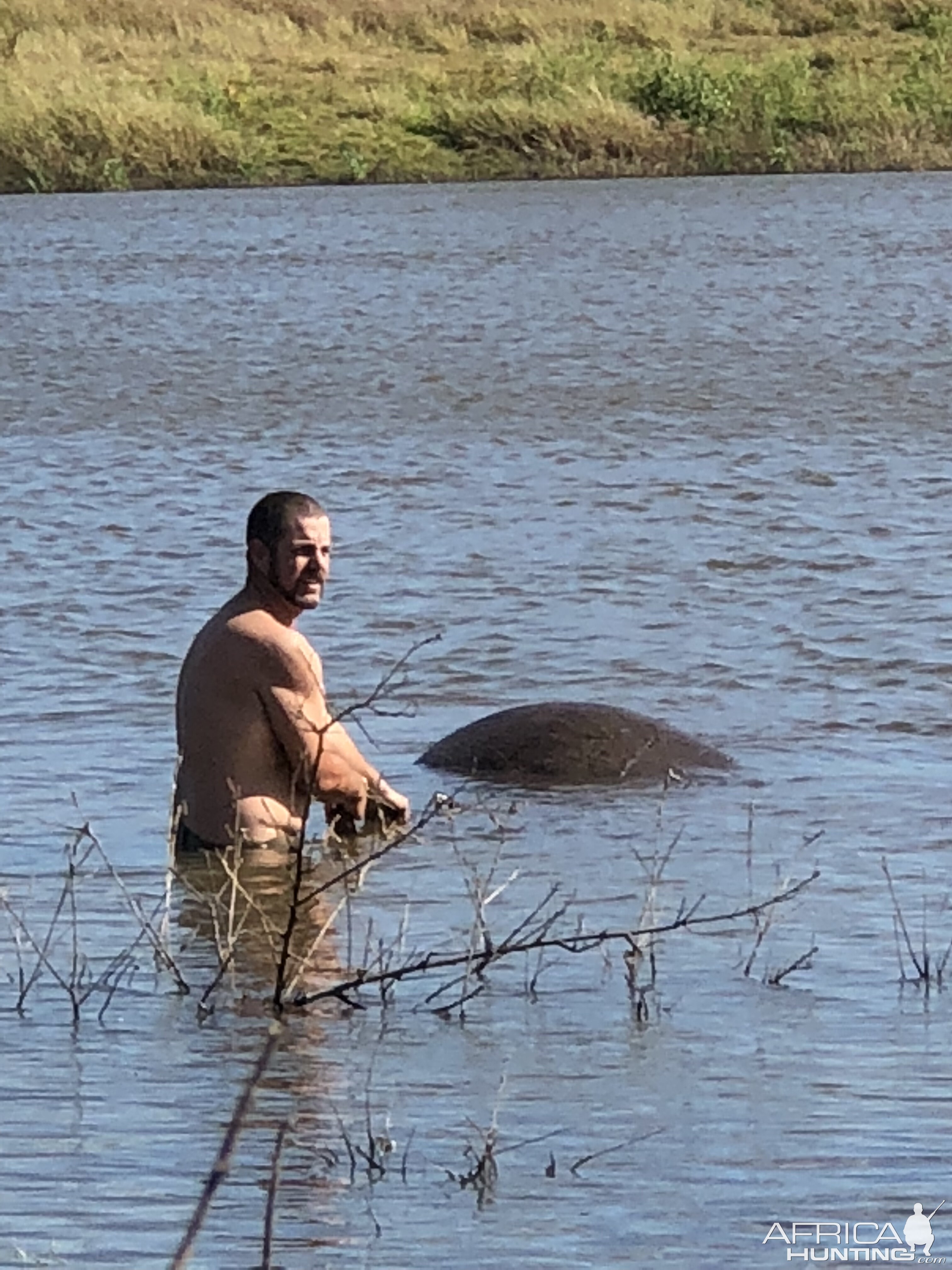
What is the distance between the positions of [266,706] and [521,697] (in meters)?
2.84

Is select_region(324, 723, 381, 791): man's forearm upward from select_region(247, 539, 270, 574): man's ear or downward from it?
downward

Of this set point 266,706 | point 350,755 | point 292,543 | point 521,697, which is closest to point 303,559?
point 292,543

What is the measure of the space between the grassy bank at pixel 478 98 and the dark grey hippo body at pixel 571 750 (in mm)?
25406

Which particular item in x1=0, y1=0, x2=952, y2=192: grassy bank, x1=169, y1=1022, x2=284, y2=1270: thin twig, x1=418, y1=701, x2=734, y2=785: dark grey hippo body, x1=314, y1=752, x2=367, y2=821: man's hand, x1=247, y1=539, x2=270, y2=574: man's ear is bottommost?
x1=0, y1=0, x2=952, y2=192: grassy bank

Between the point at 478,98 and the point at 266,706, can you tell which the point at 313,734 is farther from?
the point at 478,98

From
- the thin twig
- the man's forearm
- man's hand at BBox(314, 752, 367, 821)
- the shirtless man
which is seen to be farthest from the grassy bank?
the thin twig

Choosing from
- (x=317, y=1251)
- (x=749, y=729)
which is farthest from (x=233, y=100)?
(x=317, y=1251)

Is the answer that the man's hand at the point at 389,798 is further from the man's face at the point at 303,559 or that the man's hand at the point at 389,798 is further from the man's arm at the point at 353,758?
the man's face at the point at 303,559

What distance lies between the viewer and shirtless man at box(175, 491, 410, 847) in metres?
7.53

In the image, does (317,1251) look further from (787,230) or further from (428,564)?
(787,230)

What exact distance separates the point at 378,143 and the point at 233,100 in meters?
2.29

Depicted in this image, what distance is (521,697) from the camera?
10.4 m

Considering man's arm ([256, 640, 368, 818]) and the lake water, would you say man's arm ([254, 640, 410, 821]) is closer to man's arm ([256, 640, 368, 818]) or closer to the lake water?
man's arm ([256, 640, 368, 818])

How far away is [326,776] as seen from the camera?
7.41 metres
